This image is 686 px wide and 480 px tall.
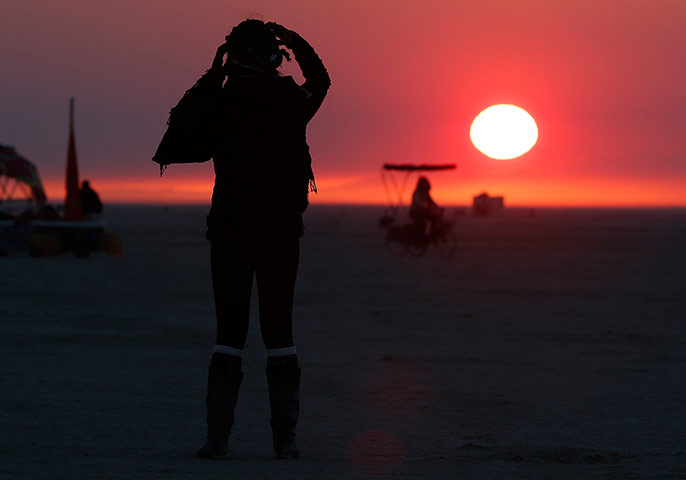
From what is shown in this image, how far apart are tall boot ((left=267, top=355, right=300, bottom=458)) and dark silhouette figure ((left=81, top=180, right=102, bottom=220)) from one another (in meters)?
23.0

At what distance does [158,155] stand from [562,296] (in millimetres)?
11995

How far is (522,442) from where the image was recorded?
577 cm

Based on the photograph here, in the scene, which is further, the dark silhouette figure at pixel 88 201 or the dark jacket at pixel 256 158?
the dark silhouette figure at pixel 88 201

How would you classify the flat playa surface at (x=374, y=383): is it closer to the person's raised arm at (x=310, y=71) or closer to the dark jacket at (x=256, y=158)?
the dark jacket at (x=256, y=158)

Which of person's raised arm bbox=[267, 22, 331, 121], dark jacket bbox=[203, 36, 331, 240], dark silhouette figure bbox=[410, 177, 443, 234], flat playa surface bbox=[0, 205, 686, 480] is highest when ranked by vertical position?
dark silhouette figure bbox=[410, 177, 443, 234]

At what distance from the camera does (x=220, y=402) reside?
5.21 meters

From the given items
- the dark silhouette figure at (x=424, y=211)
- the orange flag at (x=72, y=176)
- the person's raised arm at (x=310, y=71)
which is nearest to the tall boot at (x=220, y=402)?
the person's raised arm at (x=310, y=71)

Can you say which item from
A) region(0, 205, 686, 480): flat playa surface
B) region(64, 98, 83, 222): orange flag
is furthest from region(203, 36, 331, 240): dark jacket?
region(64, 98, 83, 222): orange flag

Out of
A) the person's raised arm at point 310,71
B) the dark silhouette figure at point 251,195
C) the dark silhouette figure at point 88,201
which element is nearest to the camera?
the dark silhouette figure at point 251,195

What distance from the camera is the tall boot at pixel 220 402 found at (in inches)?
203

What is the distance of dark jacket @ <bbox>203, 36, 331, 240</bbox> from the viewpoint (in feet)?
16.9

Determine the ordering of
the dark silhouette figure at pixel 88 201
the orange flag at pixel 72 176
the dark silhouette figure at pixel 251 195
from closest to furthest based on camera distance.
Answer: the dark silhouette figure at pixel 251 195
the orange flag at pixel 72 176
the dark silhouette figure at pixel 88 201

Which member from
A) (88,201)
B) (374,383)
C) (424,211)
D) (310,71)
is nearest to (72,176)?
(88,201)

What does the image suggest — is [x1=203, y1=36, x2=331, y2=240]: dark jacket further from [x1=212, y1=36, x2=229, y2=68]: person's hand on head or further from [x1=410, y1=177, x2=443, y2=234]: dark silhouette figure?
[x1=410, y1=177, x2=443, y2=234]: dark silhouette figure
